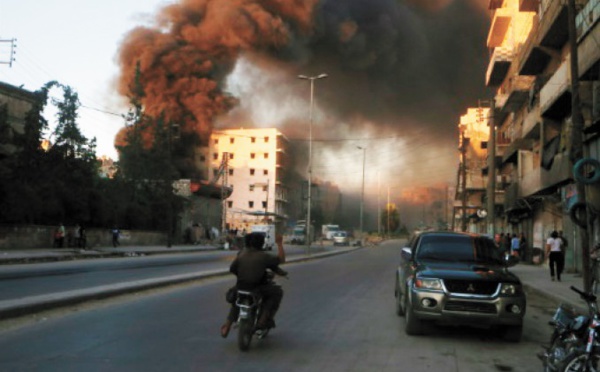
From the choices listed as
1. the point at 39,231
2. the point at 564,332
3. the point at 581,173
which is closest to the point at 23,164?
the point at 39,231

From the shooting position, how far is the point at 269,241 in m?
45.8

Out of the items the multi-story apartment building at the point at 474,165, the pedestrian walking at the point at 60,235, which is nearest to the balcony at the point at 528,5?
the multi-story apartment building at the point at 474,165

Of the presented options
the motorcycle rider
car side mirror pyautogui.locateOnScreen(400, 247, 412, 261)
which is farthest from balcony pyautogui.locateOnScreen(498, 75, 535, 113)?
the motorcycle rider

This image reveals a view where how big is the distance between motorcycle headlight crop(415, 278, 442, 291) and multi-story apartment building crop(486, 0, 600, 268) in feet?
36.9

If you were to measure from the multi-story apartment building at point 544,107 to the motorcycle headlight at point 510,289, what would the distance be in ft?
35.3

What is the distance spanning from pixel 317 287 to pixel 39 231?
23.3m

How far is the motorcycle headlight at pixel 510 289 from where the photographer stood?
24.3 ft

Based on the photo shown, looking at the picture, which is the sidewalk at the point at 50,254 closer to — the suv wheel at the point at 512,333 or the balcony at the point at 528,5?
the suv wheel at the point at 512,333

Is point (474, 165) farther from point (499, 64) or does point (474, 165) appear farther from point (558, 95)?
point (558, 95)

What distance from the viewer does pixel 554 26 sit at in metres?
23.9

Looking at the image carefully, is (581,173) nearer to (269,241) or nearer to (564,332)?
(564,332)

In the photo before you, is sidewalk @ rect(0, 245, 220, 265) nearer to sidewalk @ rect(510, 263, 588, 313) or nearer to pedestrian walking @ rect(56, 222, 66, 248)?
pedestrian walking @ rect(56, 222, 66, 248)

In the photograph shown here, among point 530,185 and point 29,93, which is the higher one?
point 29,93

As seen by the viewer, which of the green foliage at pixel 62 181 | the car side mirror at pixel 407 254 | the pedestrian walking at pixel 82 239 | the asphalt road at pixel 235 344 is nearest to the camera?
the asphalt road at pixel 235 344
